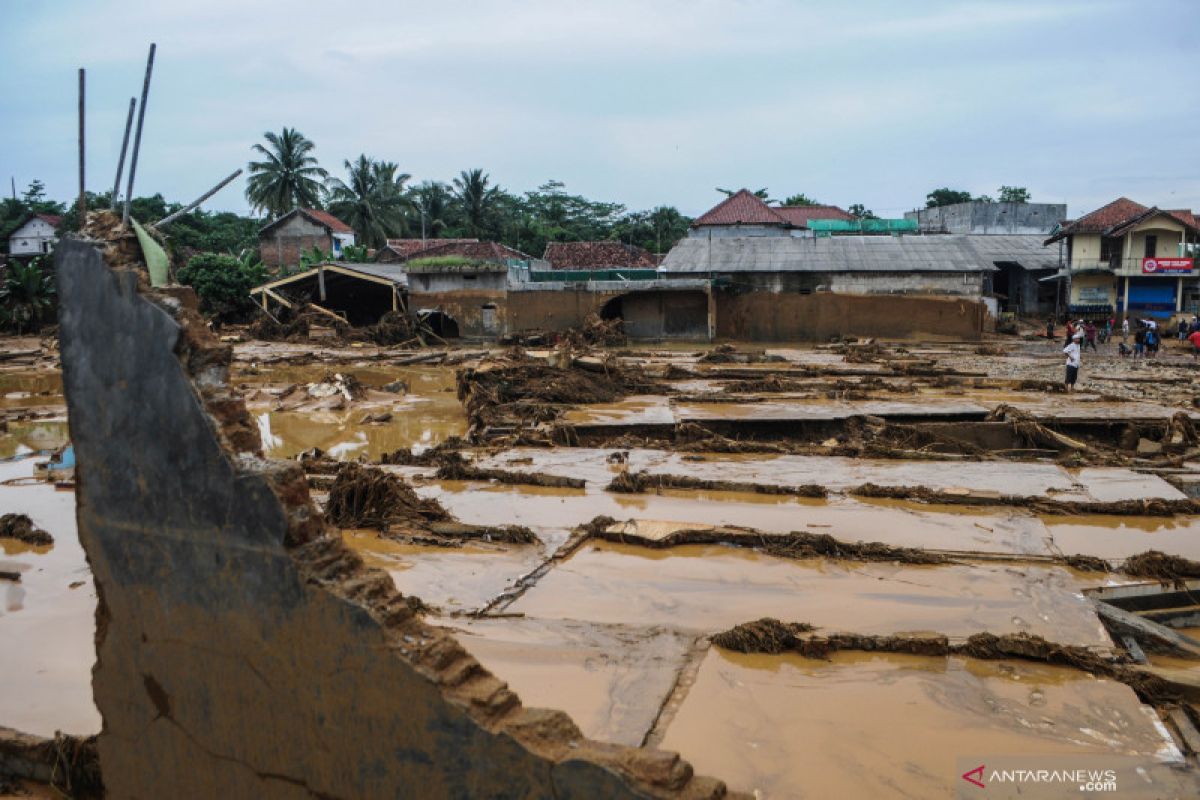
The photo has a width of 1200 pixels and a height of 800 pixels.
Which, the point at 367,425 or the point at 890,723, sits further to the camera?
the point at 367,425

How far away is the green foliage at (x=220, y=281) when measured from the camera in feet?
120

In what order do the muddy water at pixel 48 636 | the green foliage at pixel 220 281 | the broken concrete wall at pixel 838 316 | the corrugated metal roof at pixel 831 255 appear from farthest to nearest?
the green foliage at pixel 220 281
the corrugated metal roof at pixel 831 255
the broken concrete wall at pixel 838 316
the muddy water at pixel 48 636

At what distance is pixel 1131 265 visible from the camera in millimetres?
34594

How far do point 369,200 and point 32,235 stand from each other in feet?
58.8

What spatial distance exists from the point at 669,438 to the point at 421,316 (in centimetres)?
2190

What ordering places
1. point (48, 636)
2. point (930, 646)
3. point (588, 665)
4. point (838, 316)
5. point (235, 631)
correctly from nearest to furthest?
1. point (235, 631)
2. point (588, 665)
3. point (930, 646)
4. point (48, 636)
5. point (838, 316)

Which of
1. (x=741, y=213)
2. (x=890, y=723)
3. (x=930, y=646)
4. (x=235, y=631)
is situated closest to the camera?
(x=235, y=631)

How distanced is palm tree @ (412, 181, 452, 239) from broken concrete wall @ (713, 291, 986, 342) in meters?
Answer: 29.7

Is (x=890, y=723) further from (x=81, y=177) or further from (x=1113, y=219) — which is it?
(x=1113, y=219)

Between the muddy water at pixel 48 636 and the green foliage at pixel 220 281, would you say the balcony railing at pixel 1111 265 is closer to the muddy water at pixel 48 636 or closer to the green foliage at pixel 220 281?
the green foliage at pixel 220 281

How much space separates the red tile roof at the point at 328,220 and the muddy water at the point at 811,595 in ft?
143

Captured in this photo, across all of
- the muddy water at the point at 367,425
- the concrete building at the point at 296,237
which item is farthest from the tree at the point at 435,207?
the muddy water at the point at 367,425

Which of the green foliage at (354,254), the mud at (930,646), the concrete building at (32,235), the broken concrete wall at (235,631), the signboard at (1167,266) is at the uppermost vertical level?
the concrete building at (32,235)

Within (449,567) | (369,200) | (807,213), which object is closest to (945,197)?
(807,213)
